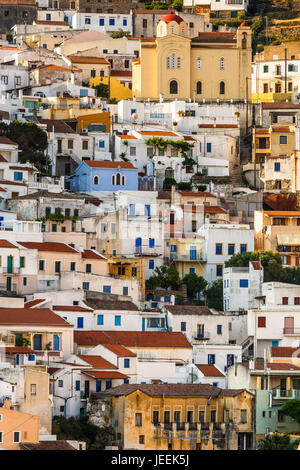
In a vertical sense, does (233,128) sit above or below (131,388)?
above

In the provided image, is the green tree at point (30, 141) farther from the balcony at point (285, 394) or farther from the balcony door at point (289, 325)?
the balcony at point (285, 394)

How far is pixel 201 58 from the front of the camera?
371 ft

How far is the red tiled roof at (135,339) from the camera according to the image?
264ft

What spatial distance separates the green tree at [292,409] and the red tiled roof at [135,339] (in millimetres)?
7962

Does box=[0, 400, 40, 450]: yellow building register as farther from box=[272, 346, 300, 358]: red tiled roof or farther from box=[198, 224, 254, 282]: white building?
box=[198, 224, 254, 282]: white building

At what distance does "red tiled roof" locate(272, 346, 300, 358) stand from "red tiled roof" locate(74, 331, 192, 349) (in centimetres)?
368

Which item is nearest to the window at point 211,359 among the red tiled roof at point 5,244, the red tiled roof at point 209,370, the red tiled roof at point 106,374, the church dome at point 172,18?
the red tiled roof at point 209,370

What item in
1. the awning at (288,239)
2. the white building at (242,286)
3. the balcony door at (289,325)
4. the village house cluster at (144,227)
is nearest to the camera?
the village house cluster at (144,227)

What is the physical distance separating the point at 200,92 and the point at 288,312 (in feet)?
104

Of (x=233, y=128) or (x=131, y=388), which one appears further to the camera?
(x=233, y=128)

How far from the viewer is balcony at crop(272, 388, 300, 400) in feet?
247

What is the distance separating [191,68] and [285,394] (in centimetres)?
4094

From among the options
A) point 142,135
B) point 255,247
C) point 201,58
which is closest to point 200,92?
point 201,58

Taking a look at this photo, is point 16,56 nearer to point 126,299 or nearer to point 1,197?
point 1,197
